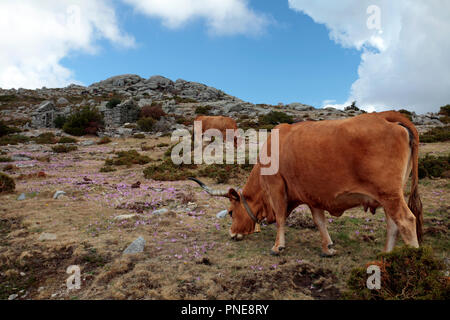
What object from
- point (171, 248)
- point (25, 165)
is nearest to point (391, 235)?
point (171, 248)

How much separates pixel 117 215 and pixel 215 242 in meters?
3.36

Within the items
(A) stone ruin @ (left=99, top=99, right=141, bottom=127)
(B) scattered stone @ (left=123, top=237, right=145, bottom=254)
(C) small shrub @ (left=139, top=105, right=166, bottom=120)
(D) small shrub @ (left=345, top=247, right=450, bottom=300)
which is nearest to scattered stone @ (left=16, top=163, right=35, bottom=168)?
(B) scattered stone @ (left=123, top=237, right=145, bottom=254)

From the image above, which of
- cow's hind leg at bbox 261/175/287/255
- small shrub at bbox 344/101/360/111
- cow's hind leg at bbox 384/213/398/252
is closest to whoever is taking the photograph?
cow's hind leg at bbox 384/213/398/252

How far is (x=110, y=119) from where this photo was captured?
33969 mm

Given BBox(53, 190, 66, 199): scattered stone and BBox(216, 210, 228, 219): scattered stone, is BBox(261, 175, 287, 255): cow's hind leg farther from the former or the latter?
BBox(53, 190, 66, 199): scattered stone

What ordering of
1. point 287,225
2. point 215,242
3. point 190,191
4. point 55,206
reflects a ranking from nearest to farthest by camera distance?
point 215,242
point 287,225
point 55,206
point 190,191

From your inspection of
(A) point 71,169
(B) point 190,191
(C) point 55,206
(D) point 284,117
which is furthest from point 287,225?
(D) point 284,117

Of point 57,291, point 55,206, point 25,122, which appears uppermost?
point 25,122

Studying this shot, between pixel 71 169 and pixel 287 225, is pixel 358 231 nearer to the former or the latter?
pixel 287 225

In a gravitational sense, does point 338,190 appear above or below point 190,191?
above

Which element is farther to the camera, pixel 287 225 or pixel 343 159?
pixel 287 225

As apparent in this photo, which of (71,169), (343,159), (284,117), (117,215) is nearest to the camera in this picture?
(343,159)

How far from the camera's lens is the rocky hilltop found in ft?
111

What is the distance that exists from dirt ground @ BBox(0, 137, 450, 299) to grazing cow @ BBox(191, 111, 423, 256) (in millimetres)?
779
